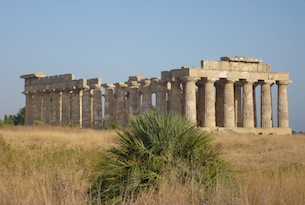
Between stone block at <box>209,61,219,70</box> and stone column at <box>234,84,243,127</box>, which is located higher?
stone block at <box>209,61,219,70</box>

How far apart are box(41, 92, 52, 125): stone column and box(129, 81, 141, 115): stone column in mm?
11696

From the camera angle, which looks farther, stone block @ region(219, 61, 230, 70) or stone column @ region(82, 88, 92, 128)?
stone column @ region(82, 88, 92, 128)

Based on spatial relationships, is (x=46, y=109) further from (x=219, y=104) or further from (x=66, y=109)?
(x=219, y=104)

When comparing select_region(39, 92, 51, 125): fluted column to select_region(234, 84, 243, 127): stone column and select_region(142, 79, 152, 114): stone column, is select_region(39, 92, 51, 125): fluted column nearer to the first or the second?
select_region(142, 79, 152, 114): stone column

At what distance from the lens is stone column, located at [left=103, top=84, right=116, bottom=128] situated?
48250mm

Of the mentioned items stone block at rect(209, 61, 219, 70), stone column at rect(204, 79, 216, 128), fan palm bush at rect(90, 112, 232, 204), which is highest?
stone block at rect(209, 61, 219, 70)

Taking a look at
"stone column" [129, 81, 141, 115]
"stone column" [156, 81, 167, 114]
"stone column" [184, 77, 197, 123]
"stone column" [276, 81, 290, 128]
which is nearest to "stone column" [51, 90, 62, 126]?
"stone column" [129, 81, 141, 115]

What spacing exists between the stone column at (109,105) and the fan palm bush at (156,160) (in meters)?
37.6

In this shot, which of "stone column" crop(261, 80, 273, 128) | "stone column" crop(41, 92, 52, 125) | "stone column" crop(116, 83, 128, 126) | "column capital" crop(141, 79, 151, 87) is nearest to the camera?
"stone column" crop(261, 80, 273, 128)

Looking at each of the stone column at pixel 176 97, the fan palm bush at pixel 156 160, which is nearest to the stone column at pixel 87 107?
the stone column at pixel 176 97

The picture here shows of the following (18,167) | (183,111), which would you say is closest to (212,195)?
(18,167)

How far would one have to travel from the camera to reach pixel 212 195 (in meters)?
8.73

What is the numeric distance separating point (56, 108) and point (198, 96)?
1550cm

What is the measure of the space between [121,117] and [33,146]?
2230 centimetres
